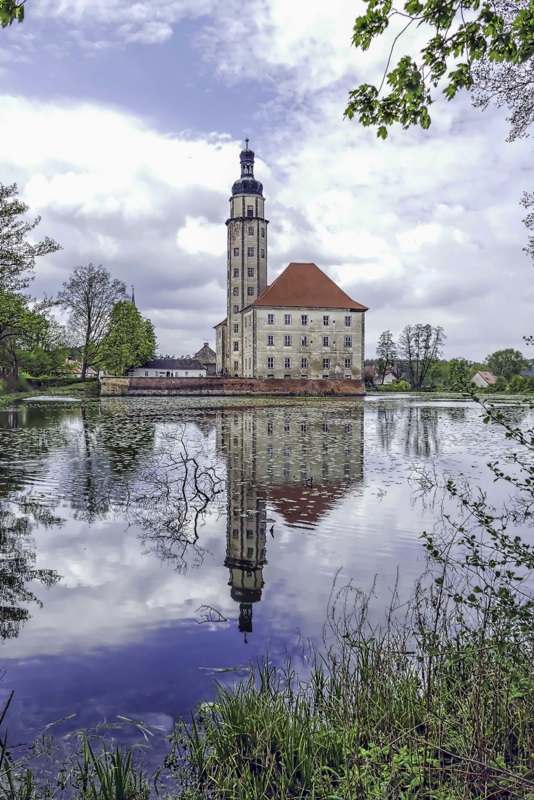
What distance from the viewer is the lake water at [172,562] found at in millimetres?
4410

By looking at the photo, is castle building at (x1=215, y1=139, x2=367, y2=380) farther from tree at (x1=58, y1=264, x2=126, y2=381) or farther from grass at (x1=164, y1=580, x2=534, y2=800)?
grass at (x1=164, y1=580, x2=534, y2=800)

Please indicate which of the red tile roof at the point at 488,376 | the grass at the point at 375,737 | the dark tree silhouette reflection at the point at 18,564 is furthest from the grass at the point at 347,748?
the red tile roof at the point at 488,376

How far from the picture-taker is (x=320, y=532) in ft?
27.1

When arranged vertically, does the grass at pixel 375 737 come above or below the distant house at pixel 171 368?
below

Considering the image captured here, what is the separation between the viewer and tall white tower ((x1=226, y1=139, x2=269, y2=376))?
72.8 meters

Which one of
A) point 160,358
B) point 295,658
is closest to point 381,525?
point 295,658

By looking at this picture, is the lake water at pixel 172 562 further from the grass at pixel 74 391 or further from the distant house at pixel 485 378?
the distant house at pixel 485 378

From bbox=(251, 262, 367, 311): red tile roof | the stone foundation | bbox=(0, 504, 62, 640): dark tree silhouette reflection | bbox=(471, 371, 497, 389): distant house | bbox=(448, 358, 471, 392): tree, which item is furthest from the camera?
bbox=(471, 371, 497, 389): distant house

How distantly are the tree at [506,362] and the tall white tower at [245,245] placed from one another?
48866mm

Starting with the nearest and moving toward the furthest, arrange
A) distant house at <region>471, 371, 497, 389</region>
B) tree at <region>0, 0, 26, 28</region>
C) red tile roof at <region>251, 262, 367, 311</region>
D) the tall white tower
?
tree at <region>0, 0, 26, 28</region> → red tile roof at <region>251, 262, 367, 311</region> → the tall white tower → distant house at <region>471, 371, 497, 389</region>

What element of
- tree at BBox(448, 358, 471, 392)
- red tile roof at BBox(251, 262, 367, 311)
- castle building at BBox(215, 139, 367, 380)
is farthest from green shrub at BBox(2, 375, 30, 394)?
tree at BBox(448, 358, 471, 392)

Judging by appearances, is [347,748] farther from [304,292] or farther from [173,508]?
[304,292]

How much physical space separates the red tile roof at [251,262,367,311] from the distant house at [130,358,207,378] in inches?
955

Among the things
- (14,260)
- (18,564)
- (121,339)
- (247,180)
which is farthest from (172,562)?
(247,180)
